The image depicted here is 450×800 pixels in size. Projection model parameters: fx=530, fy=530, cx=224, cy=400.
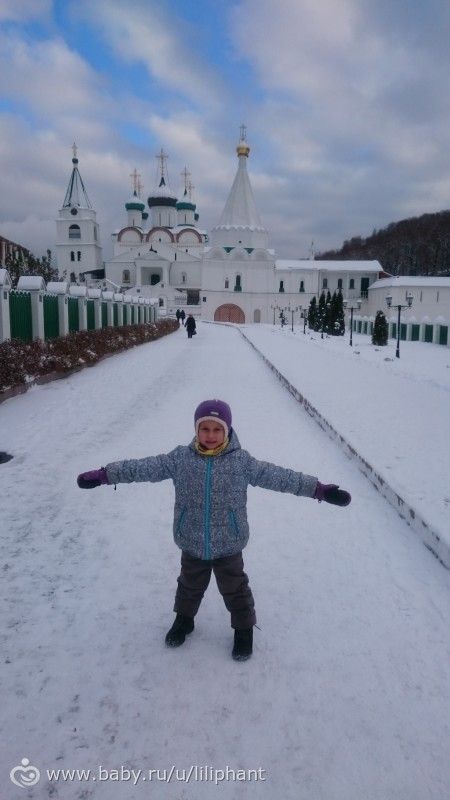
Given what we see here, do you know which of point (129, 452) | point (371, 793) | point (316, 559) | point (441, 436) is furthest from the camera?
point (441, 436)

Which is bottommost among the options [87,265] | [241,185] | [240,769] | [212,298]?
[240,769]

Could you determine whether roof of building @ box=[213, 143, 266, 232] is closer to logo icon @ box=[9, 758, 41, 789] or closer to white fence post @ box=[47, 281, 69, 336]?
white fence post @ box=[47, 281, 69, 336]

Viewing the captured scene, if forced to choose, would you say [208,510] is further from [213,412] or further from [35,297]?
[35,297]

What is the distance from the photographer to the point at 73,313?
55.0ft

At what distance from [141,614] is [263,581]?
2.57ft

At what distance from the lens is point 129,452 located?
5938 millimetres

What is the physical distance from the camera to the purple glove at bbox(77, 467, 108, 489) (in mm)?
2611

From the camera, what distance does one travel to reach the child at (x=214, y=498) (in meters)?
2.55

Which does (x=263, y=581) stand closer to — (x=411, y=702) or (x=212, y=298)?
(x=411, y=702)

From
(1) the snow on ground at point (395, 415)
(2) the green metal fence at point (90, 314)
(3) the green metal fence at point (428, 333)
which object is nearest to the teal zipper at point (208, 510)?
(1) the snow on ground at point (395, 415)

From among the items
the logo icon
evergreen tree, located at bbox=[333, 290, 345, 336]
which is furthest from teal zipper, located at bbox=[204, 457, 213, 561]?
evergreen tree, located at bbox=[333, 290, 345, 336]

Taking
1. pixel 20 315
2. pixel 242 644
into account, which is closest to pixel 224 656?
pixel 242 644

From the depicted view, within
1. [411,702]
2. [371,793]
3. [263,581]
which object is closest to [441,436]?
[263,581]

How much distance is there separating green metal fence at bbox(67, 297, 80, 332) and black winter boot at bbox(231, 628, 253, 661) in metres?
14.9
